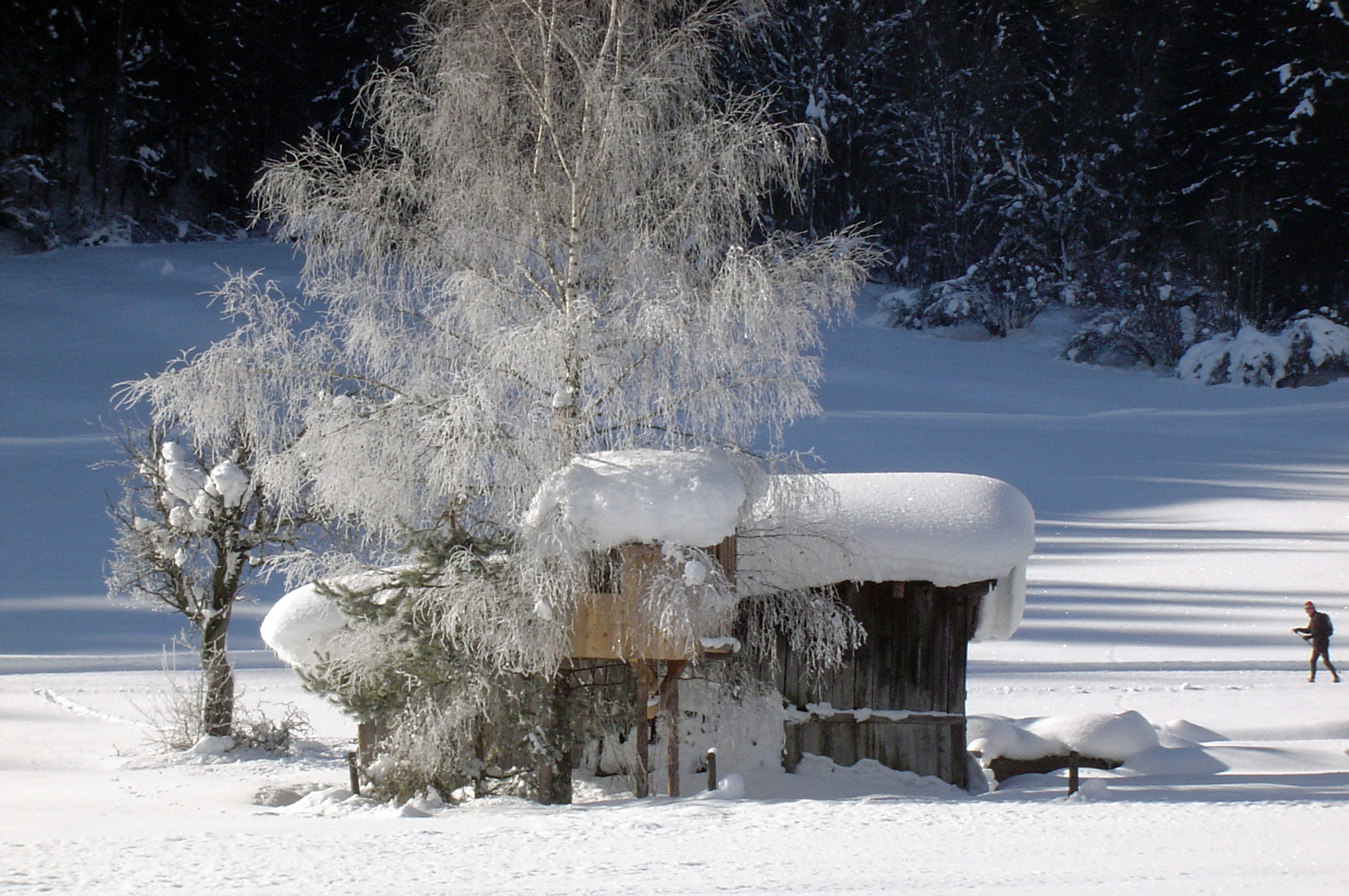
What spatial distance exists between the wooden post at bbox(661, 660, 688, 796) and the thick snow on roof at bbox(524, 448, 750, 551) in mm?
990

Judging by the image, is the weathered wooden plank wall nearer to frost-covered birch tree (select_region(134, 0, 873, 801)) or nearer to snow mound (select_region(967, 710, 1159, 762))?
snow mound (select_region(967, 710, 1159, 762))

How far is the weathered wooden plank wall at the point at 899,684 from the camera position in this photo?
448 inches

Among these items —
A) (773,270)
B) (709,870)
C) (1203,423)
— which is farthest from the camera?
(1203,423)

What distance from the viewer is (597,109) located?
9648 mm

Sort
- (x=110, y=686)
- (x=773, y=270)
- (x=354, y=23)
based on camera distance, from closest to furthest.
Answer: (x=773, y=270) < (x=110, y=686) < (x=354, y=23)

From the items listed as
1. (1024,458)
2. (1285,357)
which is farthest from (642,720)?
(1285,357)

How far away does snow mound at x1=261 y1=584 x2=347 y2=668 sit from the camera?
10.6m

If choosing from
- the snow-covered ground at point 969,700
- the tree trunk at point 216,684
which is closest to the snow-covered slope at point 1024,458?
the snow-covered ground at point 969,700

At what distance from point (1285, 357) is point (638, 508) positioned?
33.9 meters

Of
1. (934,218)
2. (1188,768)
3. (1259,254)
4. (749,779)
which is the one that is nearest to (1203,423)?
(1259,254)

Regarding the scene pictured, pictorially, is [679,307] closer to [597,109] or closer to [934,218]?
[597,109]

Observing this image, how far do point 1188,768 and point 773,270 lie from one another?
19.7ft

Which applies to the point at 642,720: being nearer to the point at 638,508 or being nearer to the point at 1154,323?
the point at 638,508

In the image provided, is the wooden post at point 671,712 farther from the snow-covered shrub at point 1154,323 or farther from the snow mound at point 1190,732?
the snow-covered shrub at point 1154,323
